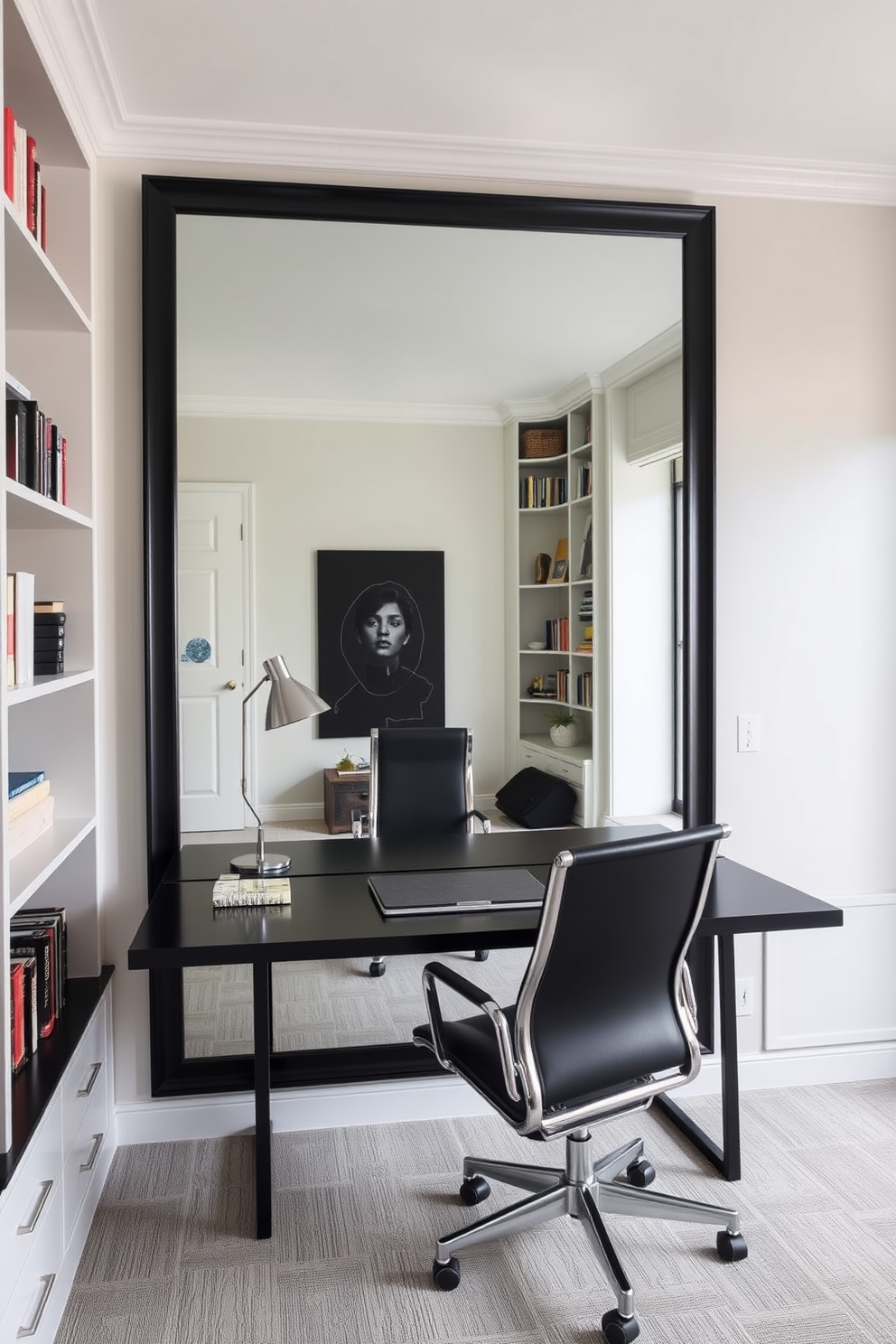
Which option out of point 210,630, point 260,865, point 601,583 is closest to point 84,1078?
point 260,865

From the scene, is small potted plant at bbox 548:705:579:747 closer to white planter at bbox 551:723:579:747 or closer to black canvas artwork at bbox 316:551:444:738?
white planter at bbox 551:723:579:747

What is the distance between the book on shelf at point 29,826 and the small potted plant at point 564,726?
1289 millimetres

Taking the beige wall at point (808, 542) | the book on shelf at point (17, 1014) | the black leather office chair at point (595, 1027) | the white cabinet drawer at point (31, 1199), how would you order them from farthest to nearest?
the beige wall at point (808, 542) → the book on shelf at point (17, 1014) → the black leather office chair at point (595, 1027) → the white cabinet drawer at point (31, 1199)

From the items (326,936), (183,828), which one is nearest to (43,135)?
(183,828)

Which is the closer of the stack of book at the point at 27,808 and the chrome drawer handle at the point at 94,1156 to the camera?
the stack of book at the point at 27,808

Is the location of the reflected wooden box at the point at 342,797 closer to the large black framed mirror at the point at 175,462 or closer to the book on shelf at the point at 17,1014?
the large black framed mirror at the point at 175,462

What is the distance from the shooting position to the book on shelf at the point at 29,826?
78.5 inches

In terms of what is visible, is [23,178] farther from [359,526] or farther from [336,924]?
[336,924]

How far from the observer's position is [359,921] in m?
2.10

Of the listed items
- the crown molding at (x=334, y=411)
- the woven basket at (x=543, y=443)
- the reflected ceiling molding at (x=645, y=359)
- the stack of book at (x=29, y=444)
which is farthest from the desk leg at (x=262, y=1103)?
the reflected ceiling molding at (x=645, y=359)

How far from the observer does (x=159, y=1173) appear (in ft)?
8.22

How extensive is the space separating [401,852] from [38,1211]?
45.5 inches

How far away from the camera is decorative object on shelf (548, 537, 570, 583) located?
2758 mm

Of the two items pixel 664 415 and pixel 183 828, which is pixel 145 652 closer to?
pixel 183 828
